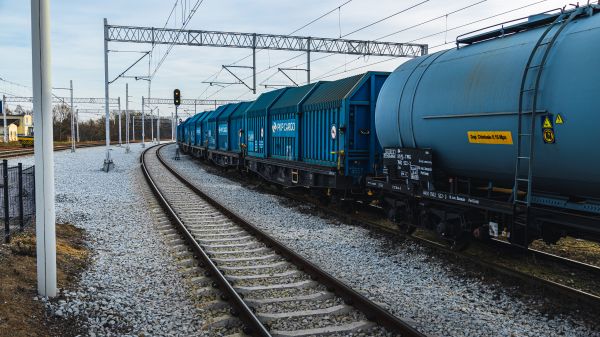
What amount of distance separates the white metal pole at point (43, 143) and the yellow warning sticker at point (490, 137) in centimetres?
568

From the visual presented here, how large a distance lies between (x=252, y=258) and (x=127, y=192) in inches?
416

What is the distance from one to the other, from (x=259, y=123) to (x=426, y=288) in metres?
13.1

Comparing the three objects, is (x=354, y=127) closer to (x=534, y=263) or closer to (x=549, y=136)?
(x=534, y=263)

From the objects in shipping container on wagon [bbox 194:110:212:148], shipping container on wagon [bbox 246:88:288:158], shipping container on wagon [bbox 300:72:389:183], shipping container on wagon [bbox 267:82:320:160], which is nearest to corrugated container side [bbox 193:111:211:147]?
shipping container on wagon [bbox 194:110:212:148]

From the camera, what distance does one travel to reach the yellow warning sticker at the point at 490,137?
21.6ft

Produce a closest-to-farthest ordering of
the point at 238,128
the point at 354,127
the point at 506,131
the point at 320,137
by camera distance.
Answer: the point at 506,131, the point at 354,127, the point at 320,137, the point at 238,128

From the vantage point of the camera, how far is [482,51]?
24.3 feet

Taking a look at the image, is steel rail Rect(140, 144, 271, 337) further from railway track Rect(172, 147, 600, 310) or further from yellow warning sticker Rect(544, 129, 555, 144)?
yellow warning sticker Rect(544, 129, 555, 144)

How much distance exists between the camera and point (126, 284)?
23.1 ft

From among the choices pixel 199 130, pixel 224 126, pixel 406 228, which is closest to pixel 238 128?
pixel 224 126

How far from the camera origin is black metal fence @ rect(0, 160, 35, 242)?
8.18m

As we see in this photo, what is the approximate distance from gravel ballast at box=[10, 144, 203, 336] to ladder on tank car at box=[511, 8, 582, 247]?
14.6 feet

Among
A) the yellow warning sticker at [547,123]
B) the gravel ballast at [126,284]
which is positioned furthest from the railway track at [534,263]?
the gravel ballast at [126,284]

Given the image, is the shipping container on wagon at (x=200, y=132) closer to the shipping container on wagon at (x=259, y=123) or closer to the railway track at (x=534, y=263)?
the shipping container on wagon at (x=259, y=123)
